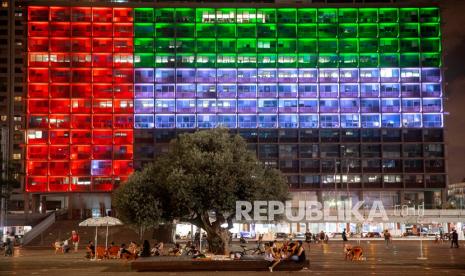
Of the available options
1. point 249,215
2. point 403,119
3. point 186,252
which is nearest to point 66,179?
point 403,119

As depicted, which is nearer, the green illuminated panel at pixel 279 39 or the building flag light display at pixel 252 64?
the building flag light display at pixel 252 64

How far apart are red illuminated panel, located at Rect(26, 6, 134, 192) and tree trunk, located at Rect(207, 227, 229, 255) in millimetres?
89879

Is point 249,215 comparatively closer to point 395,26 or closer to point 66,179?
point 66,179

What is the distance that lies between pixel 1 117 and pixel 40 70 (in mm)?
45127

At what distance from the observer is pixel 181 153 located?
45.7 meters

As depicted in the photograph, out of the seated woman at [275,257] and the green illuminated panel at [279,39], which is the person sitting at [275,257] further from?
the green illuminated panel at [279,39]

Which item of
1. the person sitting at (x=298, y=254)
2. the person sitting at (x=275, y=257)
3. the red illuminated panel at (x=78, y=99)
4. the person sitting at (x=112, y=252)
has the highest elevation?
the red illuminated panel at (x=78, y=99)

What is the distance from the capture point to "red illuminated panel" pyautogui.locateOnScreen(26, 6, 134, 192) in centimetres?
13412

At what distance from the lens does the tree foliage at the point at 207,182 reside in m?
42.8

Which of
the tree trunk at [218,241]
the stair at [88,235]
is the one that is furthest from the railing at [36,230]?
the tree trunk at [218,241]

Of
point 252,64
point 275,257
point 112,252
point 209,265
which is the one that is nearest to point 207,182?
point 209,265

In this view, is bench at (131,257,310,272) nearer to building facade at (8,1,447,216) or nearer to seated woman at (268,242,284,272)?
seated woman at (268,242,284,272)

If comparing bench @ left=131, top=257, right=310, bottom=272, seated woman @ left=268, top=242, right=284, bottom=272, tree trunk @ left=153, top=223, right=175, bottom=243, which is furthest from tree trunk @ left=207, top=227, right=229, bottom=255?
tree trunk @ left=153, top=223, right=175, bottom=243

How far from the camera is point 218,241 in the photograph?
149ft
